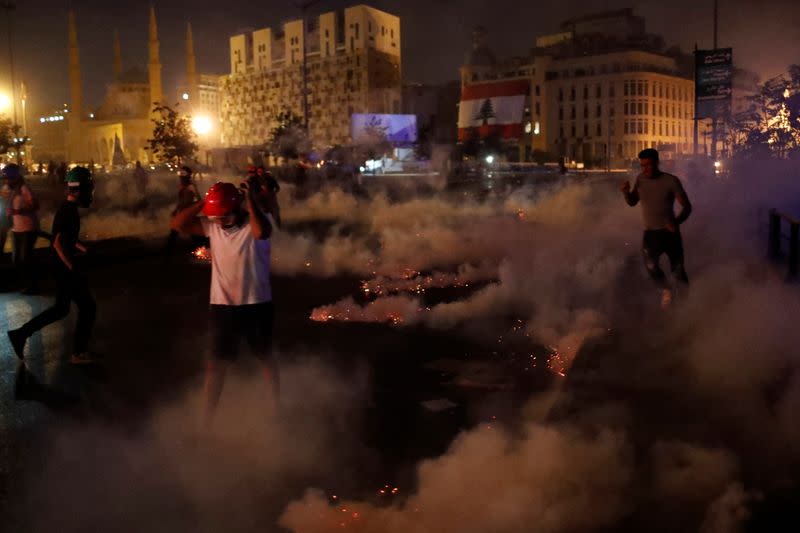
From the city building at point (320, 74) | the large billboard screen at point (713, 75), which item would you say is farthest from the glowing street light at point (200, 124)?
the large billboard screen at point (713, 75)

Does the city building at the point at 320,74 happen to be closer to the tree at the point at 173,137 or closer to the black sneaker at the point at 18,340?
the tree at the point at 173,137

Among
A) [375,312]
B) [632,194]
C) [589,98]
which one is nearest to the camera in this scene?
[632,194]

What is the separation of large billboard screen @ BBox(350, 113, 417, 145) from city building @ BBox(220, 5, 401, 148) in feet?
101

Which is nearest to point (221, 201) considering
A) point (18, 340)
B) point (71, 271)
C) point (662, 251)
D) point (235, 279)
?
point (235, 279)

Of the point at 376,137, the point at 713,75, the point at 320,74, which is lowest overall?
the point at 713,75

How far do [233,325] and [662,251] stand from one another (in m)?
4.50

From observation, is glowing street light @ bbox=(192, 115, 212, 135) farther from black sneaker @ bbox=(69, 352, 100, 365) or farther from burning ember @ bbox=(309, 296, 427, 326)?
black sneaker @ bbox=(69, 352, 100, 365)

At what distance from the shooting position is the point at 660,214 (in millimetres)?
7957

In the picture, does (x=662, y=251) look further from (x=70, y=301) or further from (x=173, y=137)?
(x=173, y=137)

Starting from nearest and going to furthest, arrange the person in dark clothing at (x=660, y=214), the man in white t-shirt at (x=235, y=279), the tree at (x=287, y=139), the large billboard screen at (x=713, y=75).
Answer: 1. the man in white t-shirt at (x=235, y=279)
2. the person in dark clothing at (x=660, y=214)
3. the large billboard screen at (x=713, y=75)
4. the tree at (x=287, y=139)

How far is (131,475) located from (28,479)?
23.3 inches

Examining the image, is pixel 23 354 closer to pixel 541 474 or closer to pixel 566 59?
→ pixel 541 474

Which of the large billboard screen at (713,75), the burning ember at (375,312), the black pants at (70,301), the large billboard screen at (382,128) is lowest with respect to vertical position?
the burning ember at (375,312)

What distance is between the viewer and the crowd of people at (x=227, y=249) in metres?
5.21
